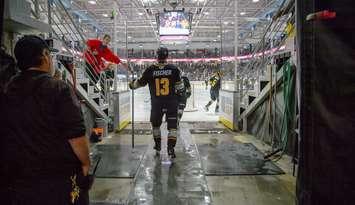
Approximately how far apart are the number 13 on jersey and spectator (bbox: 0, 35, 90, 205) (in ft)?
11.4

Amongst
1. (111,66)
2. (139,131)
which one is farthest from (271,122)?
(111,66)

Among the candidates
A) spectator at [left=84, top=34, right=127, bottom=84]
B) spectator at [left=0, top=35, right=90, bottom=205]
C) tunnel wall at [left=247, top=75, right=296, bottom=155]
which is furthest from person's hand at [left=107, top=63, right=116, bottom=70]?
spectator at [left=0, top=35, right=90, bottom=205]

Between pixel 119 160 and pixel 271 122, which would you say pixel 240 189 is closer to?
pixel 119 160

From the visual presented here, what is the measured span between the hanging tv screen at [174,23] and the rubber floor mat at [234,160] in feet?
21.3

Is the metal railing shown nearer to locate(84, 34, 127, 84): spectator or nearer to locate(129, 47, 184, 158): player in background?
locate(129, 47, 184, 158): player in background

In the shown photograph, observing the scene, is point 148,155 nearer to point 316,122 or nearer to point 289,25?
point 289,25

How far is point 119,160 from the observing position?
5262mm

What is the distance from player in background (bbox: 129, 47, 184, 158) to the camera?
17.4 feet

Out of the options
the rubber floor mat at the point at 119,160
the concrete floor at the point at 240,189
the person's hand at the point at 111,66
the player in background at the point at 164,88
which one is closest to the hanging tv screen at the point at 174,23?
the person's hand at the point at 111,66

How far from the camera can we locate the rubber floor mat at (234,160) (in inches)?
183

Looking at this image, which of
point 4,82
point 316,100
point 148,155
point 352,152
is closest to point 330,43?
point 316,100

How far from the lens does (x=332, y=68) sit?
1.77 metres

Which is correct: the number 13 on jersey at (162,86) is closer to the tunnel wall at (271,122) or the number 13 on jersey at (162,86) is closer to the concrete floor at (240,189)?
the concrete floor at (240,189)

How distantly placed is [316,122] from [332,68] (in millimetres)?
294
